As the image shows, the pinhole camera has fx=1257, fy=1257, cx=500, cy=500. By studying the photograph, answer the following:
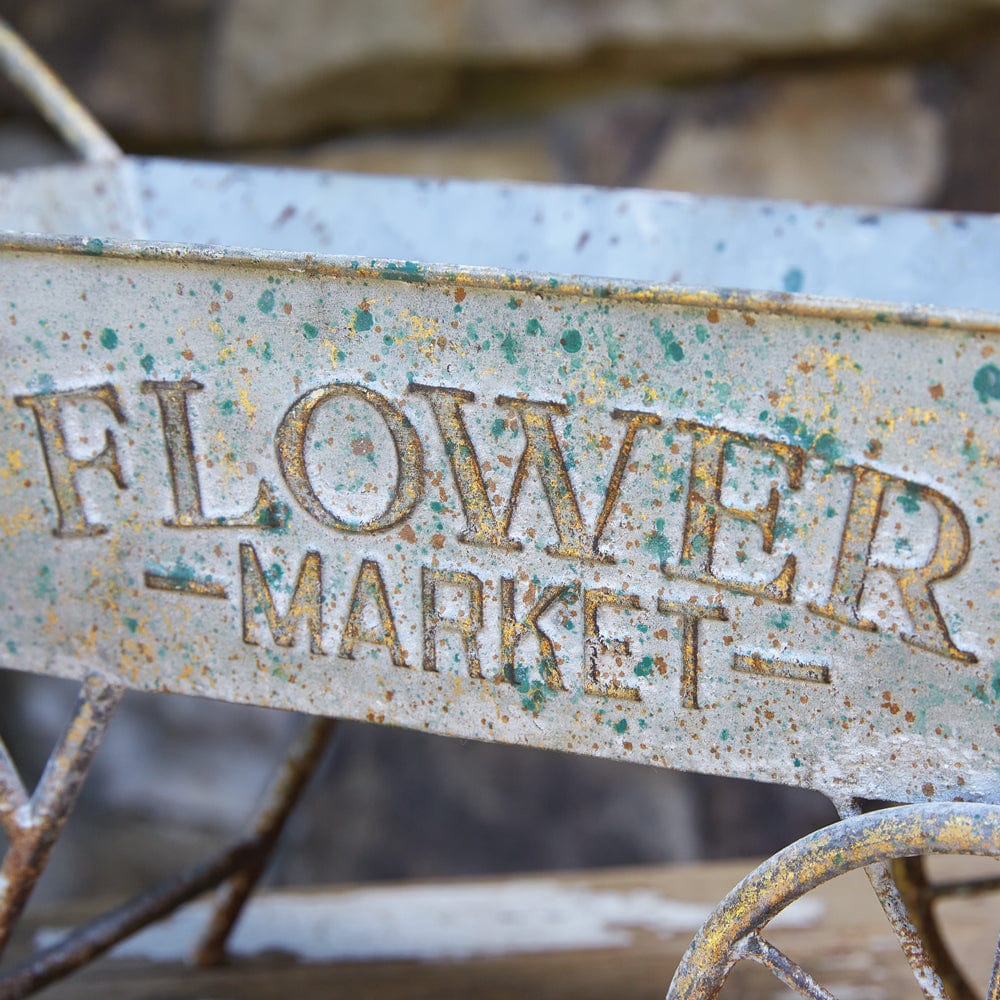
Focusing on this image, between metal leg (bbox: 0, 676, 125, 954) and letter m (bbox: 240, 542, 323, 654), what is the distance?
0.12m

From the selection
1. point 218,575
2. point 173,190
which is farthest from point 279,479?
point 173,190

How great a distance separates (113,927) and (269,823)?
0.21 m

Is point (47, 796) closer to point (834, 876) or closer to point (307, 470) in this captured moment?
point (307, 470)

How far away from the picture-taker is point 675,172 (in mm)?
1677

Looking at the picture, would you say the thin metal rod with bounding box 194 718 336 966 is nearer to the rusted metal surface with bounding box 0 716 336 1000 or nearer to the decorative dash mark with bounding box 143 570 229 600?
the rusted metal surface with bounding box 0 716 336 1000

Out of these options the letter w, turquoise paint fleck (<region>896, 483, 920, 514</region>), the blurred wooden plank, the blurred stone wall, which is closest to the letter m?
the letter w

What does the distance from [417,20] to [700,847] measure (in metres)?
1.21

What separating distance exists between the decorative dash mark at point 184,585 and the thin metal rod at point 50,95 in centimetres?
53

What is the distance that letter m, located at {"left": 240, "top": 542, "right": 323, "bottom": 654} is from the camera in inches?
30.4

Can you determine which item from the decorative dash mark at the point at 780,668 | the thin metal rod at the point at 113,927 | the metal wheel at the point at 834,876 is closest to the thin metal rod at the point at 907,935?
the metal wheel at the point at 834,876

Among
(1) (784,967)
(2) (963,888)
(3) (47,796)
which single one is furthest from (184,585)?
(2) (963,888)

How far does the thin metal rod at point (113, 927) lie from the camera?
92 centimetres

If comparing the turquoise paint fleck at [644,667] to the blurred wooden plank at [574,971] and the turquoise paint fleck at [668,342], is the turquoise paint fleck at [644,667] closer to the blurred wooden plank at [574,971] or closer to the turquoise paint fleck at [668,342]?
the turquoise paint fleck at [668,342]

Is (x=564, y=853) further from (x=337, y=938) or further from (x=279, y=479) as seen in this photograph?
(x=279, y=479)
